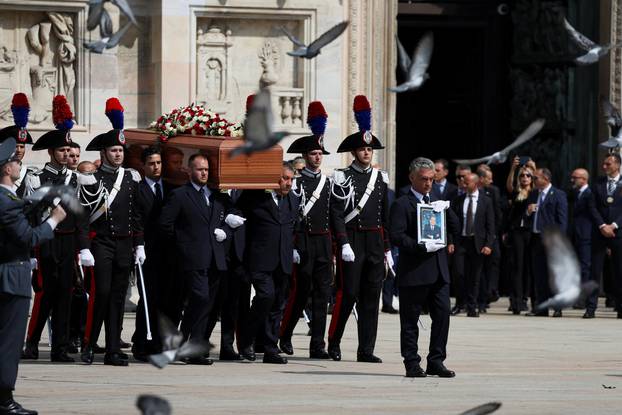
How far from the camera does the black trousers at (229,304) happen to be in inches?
622

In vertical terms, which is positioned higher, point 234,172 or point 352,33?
point 352,33

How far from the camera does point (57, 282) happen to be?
15422 millimetres

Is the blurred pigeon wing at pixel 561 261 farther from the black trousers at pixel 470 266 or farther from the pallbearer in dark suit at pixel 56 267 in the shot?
the black trousers at pixel 470 266

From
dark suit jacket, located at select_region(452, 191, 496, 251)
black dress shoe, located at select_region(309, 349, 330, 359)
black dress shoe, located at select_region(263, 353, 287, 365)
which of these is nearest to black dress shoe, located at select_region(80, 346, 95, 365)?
black dress shoe, located at select_region(263, 353, 287, 365)

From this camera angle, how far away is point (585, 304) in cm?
2238

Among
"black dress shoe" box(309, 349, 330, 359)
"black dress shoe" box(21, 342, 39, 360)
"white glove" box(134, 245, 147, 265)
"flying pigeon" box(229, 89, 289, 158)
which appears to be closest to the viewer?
"flying pigeon" box(229, 89, 289, 158)

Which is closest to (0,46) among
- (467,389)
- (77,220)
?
(77,220)

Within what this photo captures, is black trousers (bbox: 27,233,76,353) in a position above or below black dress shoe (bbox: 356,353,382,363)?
above

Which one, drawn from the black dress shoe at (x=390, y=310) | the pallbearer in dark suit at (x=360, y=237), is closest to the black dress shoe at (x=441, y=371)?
the pallbearer in dark suit at (x=360, y=237)

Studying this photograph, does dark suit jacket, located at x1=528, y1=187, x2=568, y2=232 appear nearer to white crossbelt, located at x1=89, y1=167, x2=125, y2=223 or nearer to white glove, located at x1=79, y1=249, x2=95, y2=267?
white crossbelt, located at x1=89, y1=167, x2=125, y2=223

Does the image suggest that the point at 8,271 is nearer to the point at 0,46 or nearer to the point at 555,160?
the point at 0,46

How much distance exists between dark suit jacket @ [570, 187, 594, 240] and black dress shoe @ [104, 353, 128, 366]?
8434 mm

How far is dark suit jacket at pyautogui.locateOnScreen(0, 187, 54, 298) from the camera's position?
468 inches

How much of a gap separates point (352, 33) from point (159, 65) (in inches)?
95.7
